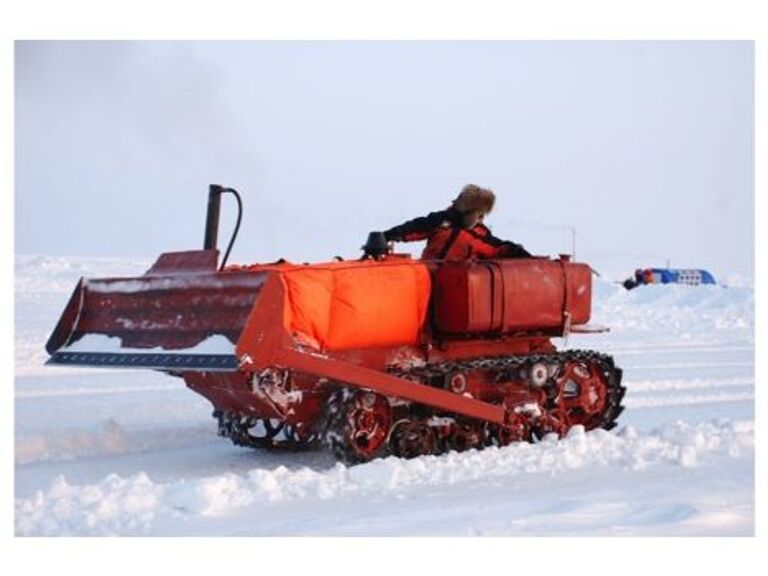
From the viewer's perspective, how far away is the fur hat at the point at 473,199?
10.6m

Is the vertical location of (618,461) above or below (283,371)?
below

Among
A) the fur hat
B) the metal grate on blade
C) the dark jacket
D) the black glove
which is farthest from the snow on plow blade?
the fur hat

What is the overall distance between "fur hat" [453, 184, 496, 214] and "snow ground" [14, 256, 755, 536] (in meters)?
1.59

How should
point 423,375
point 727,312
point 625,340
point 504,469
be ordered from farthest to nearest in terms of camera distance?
point 727,312 < point 625,340 < point 423,375 < point 504,469

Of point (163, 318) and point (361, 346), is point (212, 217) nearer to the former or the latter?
point (163, 318)

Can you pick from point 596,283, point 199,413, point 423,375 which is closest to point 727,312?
point 596,283

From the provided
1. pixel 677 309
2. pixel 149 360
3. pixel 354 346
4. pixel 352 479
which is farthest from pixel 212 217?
pixel 677 309

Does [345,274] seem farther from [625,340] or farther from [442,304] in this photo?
[625,340]

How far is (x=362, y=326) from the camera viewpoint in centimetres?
928

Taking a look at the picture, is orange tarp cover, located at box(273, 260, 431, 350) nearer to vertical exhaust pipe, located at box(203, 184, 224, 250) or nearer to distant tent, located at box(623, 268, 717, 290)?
vertical exhaust pipe, located at box(203, 184, 224, 250)

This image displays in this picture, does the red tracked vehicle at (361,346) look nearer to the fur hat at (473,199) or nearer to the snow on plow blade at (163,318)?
the snow on plow blade at (163,318)

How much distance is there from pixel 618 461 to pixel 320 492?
2.39 meters

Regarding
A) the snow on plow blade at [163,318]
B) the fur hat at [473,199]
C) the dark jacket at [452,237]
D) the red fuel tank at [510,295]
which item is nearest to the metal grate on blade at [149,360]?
the snow on plow blade at [163,318]

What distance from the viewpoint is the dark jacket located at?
10445mm
